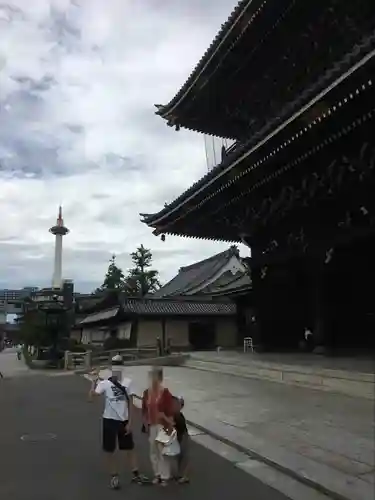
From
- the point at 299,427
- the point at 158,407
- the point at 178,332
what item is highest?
the point at 178,332

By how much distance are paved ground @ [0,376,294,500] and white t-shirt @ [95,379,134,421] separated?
2.69ft

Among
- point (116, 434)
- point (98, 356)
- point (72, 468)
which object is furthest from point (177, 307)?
point (116, 434)

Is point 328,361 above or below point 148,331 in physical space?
below

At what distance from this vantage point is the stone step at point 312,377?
11164mm

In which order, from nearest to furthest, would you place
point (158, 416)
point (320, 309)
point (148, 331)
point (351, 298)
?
point (158, 416)
point (320, 309)
point (351, 298)
point (148, 331)

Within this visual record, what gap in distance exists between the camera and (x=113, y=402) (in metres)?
6.27

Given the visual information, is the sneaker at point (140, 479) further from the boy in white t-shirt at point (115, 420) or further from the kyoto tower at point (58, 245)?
the kyoto tower at point (58, 245)

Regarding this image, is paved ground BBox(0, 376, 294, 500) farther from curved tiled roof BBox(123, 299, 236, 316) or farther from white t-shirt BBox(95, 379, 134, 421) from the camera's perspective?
curved tiled roof BBox(123, 299, 236, 316)

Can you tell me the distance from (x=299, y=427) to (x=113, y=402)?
3963 millimetres

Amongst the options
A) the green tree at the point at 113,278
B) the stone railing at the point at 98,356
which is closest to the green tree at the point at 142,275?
the green tree at the point at 113,278

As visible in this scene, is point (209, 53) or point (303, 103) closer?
point (303, 103)

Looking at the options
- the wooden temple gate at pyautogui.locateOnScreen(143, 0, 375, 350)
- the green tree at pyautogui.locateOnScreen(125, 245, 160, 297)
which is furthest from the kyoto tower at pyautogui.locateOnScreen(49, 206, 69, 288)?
the wooden temple gate at pyautogui.locateOnScreen(143, 0, 375, 350)

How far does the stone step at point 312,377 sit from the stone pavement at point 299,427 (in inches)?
9.8

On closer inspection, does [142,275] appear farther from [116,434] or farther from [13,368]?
[116,434]
